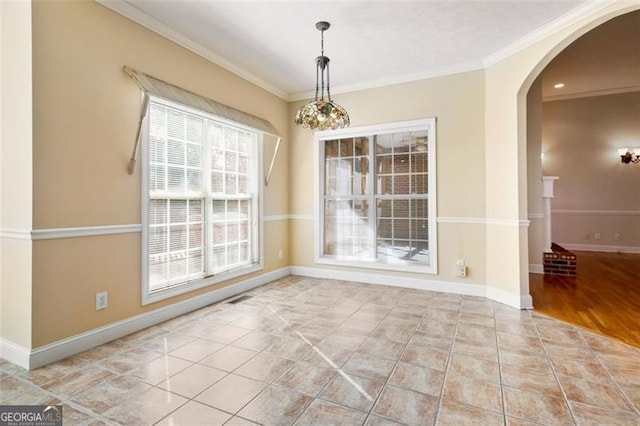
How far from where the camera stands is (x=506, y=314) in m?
3.36

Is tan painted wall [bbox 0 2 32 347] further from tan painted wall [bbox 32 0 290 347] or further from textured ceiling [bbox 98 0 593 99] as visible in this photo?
textured ceiling [bbox 98 0 593 99]

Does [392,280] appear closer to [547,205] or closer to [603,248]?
[547,205]

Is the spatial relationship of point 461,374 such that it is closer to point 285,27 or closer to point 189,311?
point 189,311

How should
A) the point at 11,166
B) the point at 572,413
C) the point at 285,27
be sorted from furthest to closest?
the point at 285,27 < the point at 11,166 < the point at 572,413

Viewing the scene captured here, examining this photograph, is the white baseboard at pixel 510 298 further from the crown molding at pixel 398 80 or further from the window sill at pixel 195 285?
the window sill at pixel 195 285

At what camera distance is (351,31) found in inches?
127

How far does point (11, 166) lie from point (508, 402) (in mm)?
3760

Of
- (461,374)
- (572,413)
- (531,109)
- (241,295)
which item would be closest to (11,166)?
(241,295)

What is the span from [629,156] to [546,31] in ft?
17.6

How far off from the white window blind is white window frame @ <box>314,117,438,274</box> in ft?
3.32

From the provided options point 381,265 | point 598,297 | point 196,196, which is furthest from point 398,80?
point 598,297

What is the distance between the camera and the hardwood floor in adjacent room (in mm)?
3013

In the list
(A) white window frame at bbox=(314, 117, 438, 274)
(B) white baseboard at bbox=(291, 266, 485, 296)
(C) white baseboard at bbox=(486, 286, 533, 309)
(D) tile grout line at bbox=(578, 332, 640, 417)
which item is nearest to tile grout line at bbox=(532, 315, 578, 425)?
(D) tile grout line at bbox=(578, 332, 640, 417)

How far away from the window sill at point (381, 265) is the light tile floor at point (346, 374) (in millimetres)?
1091
